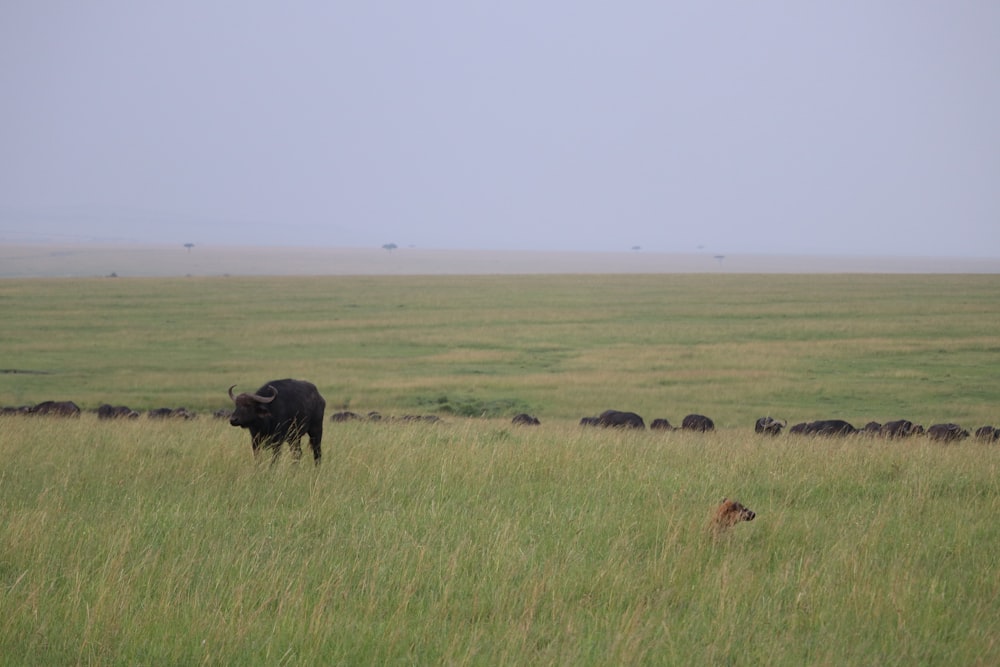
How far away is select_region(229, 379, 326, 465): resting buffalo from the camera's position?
10.6m

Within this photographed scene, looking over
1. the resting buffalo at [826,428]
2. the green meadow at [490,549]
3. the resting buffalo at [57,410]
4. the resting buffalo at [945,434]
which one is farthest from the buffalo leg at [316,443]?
the resting buffalo at [945,434]

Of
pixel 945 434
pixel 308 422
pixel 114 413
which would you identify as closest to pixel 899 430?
pixel 945 434

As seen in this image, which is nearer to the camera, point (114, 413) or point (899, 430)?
point (899, 430)

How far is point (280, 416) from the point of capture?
1098 cm

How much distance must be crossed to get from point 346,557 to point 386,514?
1204 mm

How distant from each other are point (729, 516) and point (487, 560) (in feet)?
7.11

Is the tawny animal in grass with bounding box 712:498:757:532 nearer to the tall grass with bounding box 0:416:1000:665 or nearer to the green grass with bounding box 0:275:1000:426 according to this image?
the tall grass with bounding box 0:416:1000:665

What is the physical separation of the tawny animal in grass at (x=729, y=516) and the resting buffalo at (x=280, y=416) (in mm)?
4956

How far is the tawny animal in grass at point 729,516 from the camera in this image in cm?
762

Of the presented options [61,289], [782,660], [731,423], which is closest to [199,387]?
[731,423]

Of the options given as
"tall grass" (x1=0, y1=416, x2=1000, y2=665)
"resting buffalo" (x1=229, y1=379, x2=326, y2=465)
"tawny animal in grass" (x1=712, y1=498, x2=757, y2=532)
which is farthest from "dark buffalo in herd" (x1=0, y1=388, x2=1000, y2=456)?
"tawny animal in grass" (x1=712, y1=498, x2=757, y2=532)

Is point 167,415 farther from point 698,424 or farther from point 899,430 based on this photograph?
point 899,430

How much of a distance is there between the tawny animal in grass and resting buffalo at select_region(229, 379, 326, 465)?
4956 mm

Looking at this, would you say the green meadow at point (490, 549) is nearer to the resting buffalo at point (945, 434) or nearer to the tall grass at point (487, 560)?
the tall grass at point (487, 560)
